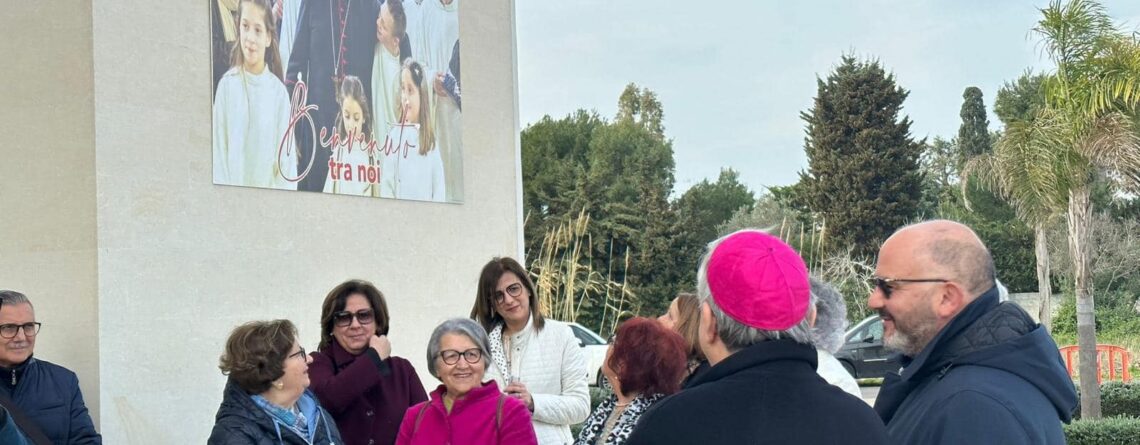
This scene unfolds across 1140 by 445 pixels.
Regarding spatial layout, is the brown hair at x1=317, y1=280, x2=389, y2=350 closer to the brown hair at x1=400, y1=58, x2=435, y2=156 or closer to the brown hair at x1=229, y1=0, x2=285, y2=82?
the brown hair at x1=229, y1=0, x2=285, y2=82

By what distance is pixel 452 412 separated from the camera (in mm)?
3891

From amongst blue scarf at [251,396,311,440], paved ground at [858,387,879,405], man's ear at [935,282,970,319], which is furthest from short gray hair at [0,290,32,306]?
paved ground at [858,387,879,405]

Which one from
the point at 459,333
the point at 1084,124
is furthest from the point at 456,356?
the point at 1084,124

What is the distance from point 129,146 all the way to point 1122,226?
107 feet

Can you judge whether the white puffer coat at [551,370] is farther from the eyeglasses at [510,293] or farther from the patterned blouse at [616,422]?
the patterned blouse at [616,422]

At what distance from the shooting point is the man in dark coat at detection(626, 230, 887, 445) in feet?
6.82

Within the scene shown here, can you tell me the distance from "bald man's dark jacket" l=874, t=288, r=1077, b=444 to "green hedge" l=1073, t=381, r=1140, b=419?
31.9 feet

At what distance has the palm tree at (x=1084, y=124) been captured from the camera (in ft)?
34.0

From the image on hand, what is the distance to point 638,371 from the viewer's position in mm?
3738

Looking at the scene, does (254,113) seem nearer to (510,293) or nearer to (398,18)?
(398,18)

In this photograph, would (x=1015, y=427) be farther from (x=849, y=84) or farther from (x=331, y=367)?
(x=849, y=84)

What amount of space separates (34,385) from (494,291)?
197 centimetres

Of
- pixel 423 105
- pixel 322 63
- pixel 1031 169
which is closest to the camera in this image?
pixel 322 63

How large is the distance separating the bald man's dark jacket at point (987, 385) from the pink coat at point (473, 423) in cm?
154
